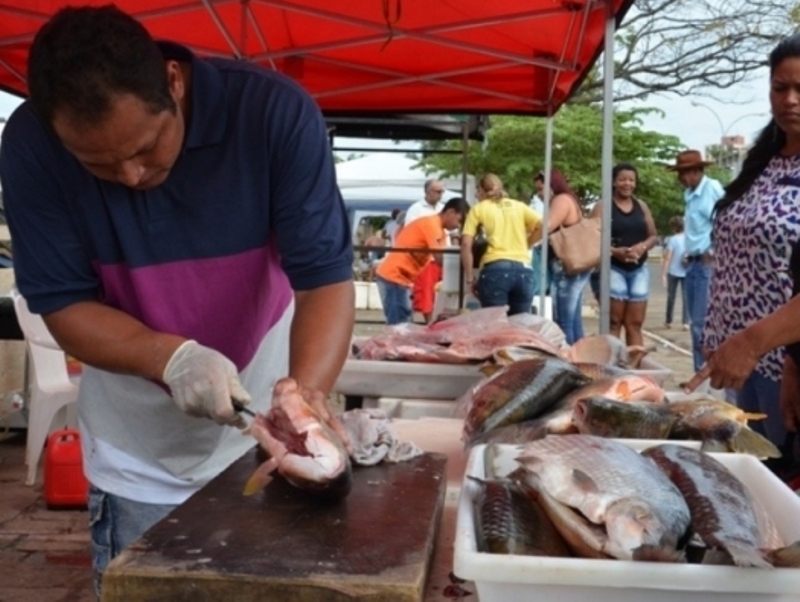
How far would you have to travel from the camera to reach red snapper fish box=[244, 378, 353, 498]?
172cm

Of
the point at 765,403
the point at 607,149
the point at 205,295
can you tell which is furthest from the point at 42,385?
the point at 765,403

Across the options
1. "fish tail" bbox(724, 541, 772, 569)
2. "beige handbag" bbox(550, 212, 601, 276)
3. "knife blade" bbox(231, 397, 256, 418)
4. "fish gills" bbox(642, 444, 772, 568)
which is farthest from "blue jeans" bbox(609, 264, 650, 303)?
"fish tail" bbox(724, 541, 772, 569)

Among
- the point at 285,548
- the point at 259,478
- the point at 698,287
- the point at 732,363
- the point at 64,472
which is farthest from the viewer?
the point at 698,287

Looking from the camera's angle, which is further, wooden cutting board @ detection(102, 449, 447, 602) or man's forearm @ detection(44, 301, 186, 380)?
man's forearm @ detection(44, 301, 186, 380)

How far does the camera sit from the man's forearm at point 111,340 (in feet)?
6.87

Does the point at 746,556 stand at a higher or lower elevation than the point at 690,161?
lower

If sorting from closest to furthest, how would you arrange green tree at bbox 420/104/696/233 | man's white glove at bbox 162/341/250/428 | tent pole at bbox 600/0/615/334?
man's white glove at bbox 162/341/250/428
tent pole at bbox 600/0/615/334
green tree at bbox 420/104/696/233

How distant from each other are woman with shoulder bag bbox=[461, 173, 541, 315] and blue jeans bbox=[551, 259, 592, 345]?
0.94 feet

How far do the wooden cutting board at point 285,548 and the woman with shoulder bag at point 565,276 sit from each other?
707 cm

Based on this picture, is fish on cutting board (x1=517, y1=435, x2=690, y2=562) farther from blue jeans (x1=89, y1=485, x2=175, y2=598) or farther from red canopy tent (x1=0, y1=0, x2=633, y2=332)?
red canopy tent (x1=0, y1=0, x2=633, y2=332)

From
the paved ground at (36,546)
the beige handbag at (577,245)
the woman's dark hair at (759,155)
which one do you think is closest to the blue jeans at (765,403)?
the woman's dark hair at (759,155)

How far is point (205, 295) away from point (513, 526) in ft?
3.76

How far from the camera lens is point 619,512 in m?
1.31

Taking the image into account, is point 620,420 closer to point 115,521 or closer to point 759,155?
point 115,521
